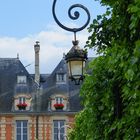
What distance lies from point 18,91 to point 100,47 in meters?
44.4

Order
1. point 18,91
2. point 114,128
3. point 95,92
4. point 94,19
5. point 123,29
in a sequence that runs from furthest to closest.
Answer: point 18,91
point 95,92
point 94,19
point 114,128
point 123,29

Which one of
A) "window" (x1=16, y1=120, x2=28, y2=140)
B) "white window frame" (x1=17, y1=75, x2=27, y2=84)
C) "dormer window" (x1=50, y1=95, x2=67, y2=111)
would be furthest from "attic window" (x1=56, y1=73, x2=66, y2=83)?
"window" (x1=16, y1=120, x2=28, y2=140)

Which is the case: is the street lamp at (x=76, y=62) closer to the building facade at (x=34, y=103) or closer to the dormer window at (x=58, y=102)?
the building facade at (x=34, y=103)

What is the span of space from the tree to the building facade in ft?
133

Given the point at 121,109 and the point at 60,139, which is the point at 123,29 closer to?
the point at 121,109

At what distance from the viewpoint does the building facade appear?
5341 cm

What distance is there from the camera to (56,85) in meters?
55.5

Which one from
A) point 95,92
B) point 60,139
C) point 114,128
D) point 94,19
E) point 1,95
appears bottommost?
point 114,128

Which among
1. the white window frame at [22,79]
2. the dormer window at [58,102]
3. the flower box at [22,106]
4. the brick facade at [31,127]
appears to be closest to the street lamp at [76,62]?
the brick facade at [31,127]

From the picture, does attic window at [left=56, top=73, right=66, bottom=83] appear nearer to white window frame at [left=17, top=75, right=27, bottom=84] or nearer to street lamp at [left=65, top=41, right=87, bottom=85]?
white window frame at [left=17, top=75, right=27, bottom=84]

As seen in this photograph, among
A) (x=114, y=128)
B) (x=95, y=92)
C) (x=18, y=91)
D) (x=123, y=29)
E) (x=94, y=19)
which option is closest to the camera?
(x=123, y=29)

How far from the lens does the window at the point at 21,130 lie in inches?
2099

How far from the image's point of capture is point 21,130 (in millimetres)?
53375

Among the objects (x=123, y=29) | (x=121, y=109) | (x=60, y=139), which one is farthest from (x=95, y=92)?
(x=60, y=139)
